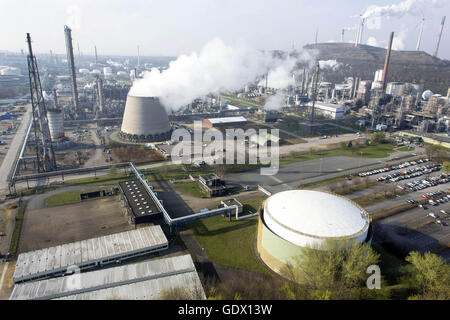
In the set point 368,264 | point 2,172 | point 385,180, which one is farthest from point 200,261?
point 2,172

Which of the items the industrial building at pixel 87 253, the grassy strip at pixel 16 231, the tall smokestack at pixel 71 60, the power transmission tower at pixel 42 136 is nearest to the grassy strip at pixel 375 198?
the industrial building at pixel 87 253

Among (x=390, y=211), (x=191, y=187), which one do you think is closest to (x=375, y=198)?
(x=390, y=211)

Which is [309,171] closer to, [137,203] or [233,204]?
[233,204]

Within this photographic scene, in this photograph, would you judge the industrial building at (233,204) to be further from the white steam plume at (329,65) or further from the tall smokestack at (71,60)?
the white steam plume at (329,65)

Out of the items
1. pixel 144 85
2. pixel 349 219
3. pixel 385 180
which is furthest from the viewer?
pixel 144 85

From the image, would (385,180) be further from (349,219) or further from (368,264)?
(368,264)

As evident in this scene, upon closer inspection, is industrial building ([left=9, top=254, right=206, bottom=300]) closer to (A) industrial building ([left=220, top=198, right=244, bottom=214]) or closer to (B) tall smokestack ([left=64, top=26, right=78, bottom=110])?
(A) industrial building ([left=220, top=198, right=244, bottom=214])
